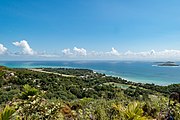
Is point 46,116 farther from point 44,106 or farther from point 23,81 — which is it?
point 23,81

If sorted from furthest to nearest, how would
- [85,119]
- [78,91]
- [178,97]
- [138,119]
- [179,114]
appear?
[78,91] < [85,119] < [179,114] < [178,97] < [138,119]

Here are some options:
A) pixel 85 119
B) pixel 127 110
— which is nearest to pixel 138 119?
pixel 127 110

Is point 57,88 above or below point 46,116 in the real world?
below

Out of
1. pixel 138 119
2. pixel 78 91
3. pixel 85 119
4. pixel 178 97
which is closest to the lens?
pixel 138 119

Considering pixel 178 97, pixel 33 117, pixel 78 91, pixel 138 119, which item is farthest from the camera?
pixel 78 91

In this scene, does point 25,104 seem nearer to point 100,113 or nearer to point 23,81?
point 100,113

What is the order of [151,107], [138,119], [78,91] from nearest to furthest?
[138,119] → [151,107] → [78,91]

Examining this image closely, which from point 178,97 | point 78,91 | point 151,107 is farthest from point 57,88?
point 178,97

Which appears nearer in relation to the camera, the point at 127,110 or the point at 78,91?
the point at 127,110

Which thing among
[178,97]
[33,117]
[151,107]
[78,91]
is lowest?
[78,91]
